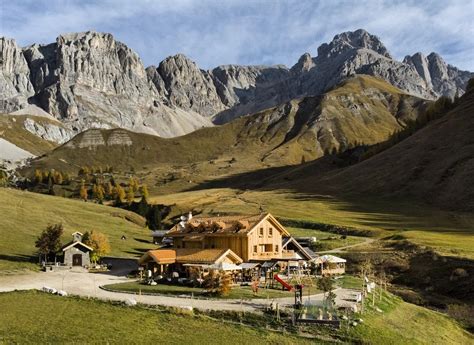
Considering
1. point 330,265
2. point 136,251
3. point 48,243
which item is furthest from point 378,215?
point 48,243

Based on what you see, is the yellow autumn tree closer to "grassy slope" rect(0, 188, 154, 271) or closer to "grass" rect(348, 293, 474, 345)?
"grassy slope" rect(0, 188, 154, 271)

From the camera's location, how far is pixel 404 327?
45.3m

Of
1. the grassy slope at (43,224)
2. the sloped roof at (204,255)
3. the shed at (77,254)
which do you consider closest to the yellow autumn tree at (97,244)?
the shed at (77,254)

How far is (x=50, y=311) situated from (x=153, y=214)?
425 ft

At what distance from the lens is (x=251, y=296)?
50906mm

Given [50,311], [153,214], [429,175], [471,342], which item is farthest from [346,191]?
[50,311]

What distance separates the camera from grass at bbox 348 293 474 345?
39.2 metres

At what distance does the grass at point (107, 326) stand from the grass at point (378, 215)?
5700cm

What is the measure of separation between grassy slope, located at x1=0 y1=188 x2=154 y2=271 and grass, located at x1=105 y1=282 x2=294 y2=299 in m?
20.4

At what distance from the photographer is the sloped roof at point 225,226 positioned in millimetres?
73812

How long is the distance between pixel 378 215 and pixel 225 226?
84153 millimetres

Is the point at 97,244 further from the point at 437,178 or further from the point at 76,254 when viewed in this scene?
the point at 437,178

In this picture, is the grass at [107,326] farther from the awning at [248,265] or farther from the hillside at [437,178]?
the hillside at [437,178]

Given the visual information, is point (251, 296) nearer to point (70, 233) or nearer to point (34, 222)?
point (70, 233)
